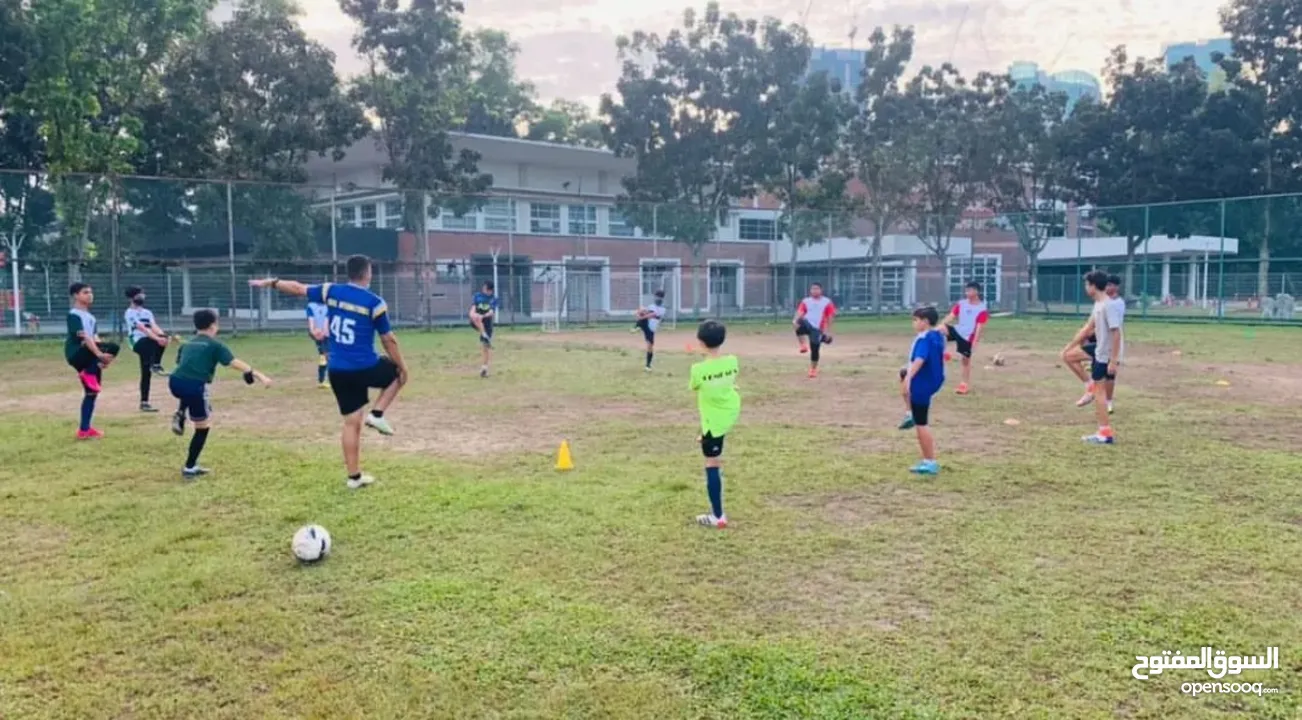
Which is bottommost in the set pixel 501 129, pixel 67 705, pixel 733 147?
pixel 67 705

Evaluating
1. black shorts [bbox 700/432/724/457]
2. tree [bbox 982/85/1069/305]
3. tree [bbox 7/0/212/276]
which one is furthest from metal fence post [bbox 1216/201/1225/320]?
tree [bbox 7/0/212/276]

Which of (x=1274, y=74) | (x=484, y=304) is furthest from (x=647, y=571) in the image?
(x=1274, y=74)

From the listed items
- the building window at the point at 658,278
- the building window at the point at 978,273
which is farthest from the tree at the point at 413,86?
the building window at the point at 978,273

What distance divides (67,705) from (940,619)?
404cm

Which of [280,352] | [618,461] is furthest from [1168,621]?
[280,352]

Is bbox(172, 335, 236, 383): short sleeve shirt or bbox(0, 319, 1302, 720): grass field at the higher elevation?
bbox(172, 335, 236, 383): short sleeve shirt

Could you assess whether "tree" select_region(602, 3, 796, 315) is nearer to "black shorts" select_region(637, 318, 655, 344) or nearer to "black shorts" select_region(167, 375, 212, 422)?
"black shorts" select_region(637, 318, 655, 344)

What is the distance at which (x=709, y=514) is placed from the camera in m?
6.77

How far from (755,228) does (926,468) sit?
125ft

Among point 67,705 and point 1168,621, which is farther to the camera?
point 1168,621

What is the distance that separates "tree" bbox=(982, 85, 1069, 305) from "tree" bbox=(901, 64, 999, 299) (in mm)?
873

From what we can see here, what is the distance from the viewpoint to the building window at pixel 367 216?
106ft

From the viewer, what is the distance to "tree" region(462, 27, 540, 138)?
5686 cm

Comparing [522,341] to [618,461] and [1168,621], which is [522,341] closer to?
[618,461]
